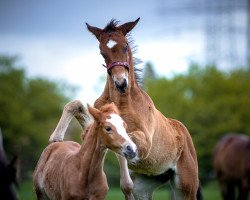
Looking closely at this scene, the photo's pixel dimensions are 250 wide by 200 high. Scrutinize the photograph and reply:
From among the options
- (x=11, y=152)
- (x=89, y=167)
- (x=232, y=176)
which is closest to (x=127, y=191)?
(x=89, y=167)

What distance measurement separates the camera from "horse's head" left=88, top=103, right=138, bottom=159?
27.5ft

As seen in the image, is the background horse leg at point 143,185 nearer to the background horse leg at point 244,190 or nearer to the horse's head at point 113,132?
the horse's head at point 113,132

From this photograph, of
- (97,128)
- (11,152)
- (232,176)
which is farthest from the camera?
(11,152)

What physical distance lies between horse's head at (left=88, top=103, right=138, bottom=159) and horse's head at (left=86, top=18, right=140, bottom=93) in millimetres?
482

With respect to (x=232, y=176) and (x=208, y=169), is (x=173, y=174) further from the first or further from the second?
(x=208, y=169)

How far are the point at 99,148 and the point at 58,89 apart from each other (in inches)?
1903

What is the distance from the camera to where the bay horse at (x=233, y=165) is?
2014 centimetres

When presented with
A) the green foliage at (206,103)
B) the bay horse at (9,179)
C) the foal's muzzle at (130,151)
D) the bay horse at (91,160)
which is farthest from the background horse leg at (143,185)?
the green foliage at (206,103)

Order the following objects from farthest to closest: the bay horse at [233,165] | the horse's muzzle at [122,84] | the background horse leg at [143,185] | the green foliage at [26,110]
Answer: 1. the green foliage at [26,110]
2. the bay horse at [233,165]
3. the background horse leg at [143,185]
4. the horse's muzzle at [122,84]

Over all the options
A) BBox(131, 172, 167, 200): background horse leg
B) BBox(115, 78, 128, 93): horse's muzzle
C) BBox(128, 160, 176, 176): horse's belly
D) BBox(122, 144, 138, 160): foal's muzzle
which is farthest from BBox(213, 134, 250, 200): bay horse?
BBox(122, 144, 138, 160): foal's muzzle

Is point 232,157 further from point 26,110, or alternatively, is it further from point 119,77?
point 26,110

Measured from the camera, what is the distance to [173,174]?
1095 cm

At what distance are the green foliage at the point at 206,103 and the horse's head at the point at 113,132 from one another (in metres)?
30.6

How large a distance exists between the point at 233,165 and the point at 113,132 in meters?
13.2
